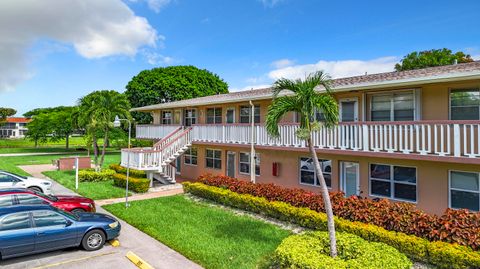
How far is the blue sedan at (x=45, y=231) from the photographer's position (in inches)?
318

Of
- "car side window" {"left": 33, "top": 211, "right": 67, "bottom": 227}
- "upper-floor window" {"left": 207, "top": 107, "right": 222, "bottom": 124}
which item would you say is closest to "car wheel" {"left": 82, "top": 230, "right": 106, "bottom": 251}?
"car side window" {"left": 33, "top": 211, "right": 67, "bottom": 227}

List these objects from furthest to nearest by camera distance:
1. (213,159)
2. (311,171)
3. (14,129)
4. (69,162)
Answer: (14,129)
(69,162)
(213,159)
(311,171)

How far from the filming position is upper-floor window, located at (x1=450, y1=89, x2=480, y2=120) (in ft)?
35.0

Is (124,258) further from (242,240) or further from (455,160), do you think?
(455,160)

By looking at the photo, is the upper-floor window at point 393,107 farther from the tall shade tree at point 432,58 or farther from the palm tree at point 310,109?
the tall shade tree at point 432,58

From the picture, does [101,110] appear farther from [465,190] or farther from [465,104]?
[465,190]

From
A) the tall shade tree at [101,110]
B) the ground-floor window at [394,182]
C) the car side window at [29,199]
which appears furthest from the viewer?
the tall shade tree at [101,110]

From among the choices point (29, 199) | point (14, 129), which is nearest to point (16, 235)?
point (29, 199)

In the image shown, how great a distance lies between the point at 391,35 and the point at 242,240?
15503 millimetres

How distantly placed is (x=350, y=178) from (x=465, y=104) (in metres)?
5.37

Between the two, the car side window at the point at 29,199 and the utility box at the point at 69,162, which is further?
the utility box at the point at 69,162

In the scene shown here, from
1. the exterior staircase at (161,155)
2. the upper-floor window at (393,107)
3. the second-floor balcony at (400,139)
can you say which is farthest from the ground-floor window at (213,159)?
the upper-floor window at (393,107)

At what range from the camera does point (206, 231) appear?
35.6ft

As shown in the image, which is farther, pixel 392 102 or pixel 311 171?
pixel 311 171
